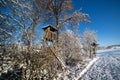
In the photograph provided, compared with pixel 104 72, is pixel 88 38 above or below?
above

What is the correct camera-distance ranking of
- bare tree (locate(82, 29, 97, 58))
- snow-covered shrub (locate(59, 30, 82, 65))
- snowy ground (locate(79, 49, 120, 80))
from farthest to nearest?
bare tree (locate(82, 29, 97, 58)) < snow-covered shrub (locate(59, 30, 82, 65)) < snowy ground (locate(79, 49, 120, 80))

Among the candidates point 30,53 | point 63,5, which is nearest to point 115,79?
point 30,53

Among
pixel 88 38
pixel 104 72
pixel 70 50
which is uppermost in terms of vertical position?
pixel 88 38

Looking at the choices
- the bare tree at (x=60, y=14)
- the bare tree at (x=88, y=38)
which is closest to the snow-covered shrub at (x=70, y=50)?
the bare tree at (x=60, y=14)

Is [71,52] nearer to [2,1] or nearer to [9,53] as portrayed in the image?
[9,53]

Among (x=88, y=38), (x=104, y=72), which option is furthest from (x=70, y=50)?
(x=88, y=38)

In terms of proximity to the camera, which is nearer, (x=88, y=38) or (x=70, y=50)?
(x=70, y=50)

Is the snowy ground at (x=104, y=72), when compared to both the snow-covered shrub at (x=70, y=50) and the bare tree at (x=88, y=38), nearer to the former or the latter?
the snow-covered shrub at (x=70, y=50)

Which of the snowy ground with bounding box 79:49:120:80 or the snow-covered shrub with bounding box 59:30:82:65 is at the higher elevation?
the snow-covered shrub with bounding box 59:30:82:65

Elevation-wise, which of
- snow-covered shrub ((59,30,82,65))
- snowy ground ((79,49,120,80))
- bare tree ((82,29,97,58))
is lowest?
snowy ground ((79,49,120,80))

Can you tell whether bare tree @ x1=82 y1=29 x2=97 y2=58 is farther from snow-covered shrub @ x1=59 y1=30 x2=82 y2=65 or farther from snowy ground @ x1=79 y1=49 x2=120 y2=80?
snowy ground @ x1=79 y1=49 x2=120 y2=80

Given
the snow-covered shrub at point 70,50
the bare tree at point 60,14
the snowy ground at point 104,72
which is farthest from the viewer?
the snow-covered shrub at point 70,50

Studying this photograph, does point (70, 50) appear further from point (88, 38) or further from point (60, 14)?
point (88, 38)

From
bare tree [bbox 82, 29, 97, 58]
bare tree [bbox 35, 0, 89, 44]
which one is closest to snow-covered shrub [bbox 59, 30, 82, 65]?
bare tree [bbox 35, 0, 89, 44]
